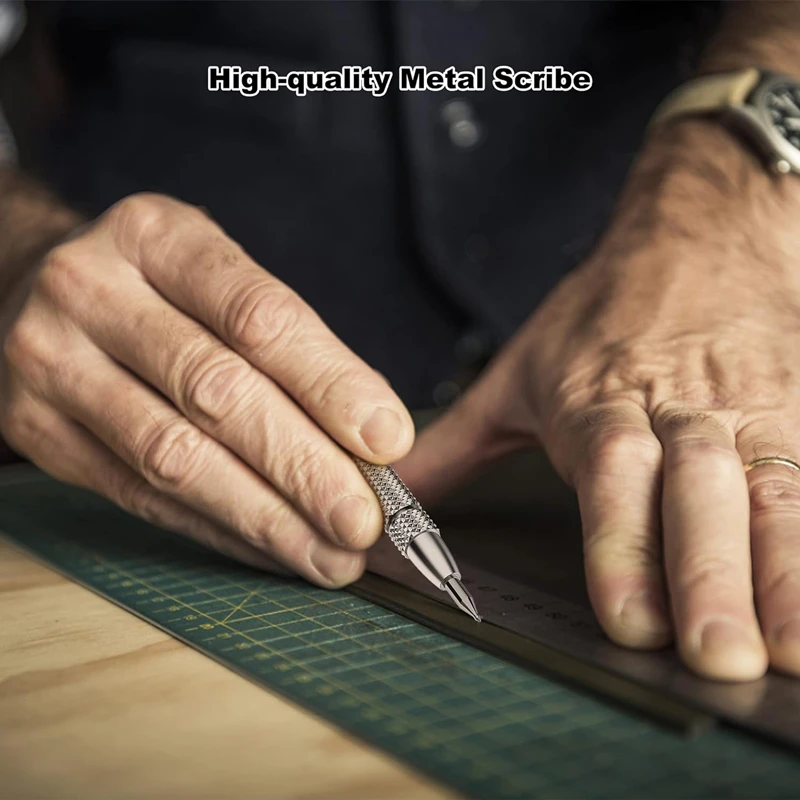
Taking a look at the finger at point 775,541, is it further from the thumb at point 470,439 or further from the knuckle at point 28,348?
the knuckle at point 28,348

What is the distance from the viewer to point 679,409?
875 mm

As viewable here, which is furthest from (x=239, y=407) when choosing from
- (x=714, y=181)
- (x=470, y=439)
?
(x=714, y=181)

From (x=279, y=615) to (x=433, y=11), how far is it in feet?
3.36

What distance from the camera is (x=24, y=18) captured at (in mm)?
1658

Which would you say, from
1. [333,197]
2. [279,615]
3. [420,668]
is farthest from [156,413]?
[333,197]

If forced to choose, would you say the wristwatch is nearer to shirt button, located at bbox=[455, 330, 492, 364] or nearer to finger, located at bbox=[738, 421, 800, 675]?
finger, located at bbox=[738, 421, 800, 675]

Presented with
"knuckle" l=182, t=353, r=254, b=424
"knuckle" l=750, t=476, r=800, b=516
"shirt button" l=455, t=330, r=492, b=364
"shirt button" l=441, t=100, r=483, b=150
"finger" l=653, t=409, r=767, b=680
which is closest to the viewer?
"finger" l=653, t=409, r=767, b=680

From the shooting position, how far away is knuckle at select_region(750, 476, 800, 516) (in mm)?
759

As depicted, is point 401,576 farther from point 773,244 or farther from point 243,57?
point 243,57

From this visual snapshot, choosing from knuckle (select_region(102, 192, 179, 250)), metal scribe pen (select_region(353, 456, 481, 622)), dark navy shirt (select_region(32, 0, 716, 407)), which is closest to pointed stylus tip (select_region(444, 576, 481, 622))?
metal scribe pen (select_region(353, 456, 481, 622))

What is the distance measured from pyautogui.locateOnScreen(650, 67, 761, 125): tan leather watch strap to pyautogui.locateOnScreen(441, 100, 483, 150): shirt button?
37cm

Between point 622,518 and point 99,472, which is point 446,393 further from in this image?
point 622,518

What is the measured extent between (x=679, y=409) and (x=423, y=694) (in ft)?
1.20

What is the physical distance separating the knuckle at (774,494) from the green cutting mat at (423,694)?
22 centimetres
